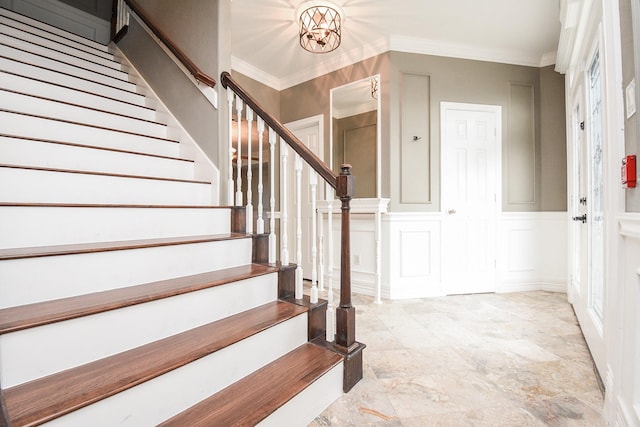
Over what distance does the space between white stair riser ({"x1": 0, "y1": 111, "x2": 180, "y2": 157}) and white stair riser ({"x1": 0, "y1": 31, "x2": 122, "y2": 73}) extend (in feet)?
3.81

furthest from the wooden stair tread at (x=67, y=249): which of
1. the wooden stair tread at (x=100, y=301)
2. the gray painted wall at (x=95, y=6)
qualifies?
the gray painted wall at (x=95, y=6)

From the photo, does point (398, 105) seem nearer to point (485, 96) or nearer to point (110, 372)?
point (485, 96)

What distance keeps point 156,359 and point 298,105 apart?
Result: 3.57 m

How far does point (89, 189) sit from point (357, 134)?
3234mm

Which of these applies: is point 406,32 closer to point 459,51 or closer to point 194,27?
point 459,51

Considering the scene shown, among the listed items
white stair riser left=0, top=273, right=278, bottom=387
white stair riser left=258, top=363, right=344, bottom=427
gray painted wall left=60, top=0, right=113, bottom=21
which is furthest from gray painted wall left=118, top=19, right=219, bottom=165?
white stair riser left=258, top=363, right=344, bottom=427

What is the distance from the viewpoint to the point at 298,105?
3.97 m

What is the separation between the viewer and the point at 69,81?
234cm

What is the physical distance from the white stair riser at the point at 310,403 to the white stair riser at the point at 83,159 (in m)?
1.75

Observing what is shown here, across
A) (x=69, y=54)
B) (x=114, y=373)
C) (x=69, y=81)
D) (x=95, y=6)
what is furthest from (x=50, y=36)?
(x=114, y=373)

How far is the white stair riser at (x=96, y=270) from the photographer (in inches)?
39.7

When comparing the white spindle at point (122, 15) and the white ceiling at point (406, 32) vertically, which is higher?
the white spindle at point (122, 15)

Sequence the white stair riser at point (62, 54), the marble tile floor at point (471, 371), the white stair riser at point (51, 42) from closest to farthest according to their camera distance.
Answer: the marble tile floor at point (471, 371) < the white stair riser at point (62, 54) < the white stair riser at point (51, 42)

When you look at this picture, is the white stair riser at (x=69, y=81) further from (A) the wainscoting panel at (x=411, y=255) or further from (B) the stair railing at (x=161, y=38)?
(A) the wainscoting panel at (x=411, y=255)
